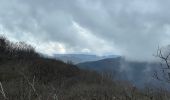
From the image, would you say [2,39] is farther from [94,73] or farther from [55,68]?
[94,73]

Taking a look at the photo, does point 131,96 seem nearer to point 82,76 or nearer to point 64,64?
point 82,76

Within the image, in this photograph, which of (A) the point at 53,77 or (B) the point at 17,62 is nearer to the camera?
(A) the point at 53,77

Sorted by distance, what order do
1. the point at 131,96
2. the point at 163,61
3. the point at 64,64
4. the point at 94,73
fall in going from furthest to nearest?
the point at 64,64 → the point at 94,73 → the point at 131,96 → the point at 163,61

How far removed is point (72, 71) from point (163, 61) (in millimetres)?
35972

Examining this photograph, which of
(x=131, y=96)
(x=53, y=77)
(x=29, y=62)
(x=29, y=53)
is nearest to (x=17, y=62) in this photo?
(x=29, y=62)

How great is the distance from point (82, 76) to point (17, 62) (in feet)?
30.5

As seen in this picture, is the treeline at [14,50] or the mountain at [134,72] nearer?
the mountain at [134,72]

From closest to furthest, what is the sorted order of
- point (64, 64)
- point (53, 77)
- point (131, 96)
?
point (131, 96), point (53, 77), point (64, 64)

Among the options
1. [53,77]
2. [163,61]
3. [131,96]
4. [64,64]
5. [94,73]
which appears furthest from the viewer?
[64,64]

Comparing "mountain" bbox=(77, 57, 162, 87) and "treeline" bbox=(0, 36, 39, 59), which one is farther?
"treeline" bbox=(0, 36, 39, 59)

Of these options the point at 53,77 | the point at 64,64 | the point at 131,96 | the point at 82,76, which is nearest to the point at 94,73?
the point at 82,76

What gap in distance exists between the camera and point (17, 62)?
41531 millimetres

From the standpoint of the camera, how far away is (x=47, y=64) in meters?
40.4

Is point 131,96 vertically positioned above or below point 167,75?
below
